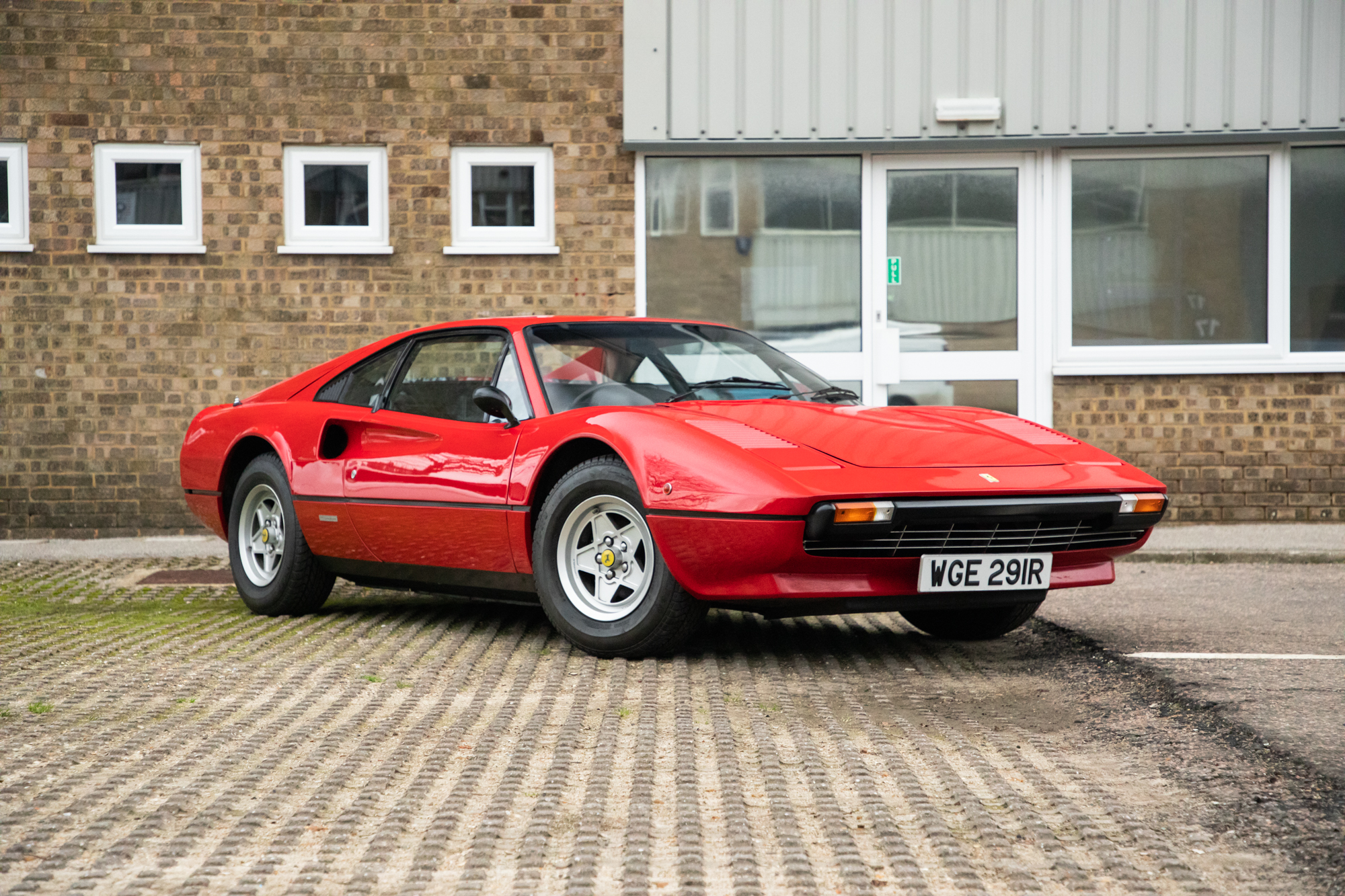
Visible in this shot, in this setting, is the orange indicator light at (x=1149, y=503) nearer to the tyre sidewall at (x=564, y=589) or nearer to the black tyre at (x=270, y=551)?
the tyre sidewall at (x=564, y=589)

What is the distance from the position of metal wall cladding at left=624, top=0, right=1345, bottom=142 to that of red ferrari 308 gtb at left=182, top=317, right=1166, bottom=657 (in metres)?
4.62

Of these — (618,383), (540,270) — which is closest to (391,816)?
(618,383)

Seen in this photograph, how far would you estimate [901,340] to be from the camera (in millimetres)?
10406

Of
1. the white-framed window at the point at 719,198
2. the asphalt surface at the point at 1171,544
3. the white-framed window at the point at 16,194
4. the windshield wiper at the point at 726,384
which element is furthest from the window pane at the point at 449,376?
the white-framed window at the point at 16,194

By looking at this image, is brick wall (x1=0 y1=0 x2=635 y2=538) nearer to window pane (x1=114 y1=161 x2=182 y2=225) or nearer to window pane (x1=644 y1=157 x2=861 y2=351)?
window pane (x1=114 y1=161 x2=182 y2=225)

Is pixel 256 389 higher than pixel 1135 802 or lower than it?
higher

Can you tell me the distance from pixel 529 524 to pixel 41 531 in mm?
6504

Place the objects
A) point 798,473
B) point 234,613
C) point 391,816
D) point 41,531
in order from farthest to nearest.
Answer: point 41,531 < point 234,613 < point 798,473 < point 391,816

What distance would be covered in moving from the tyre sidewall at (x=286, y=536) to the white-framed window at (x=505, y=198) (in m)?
4.24

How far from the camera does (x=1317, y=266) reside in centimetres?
1035

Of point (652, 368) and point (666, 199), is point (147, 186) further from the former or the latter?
point (652, 368)

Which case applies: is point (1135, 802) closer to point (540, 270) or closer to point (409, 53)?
point (540, 270)

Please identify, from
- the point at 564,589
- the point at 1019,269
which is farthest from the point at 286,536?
the point at 1019,269

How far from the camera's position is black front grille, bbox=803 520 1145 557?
4.31 meters
